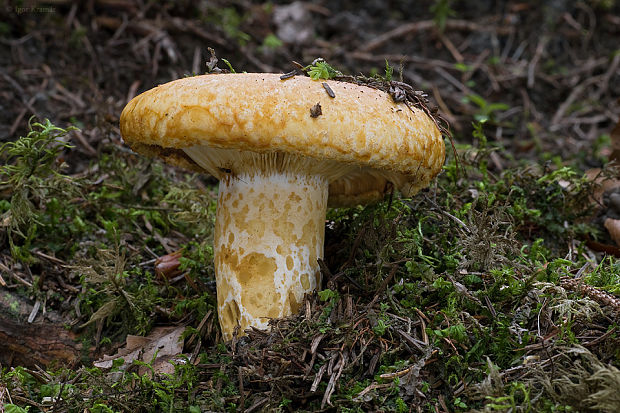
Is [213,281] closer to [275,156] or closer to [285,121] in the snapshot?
[275,156]

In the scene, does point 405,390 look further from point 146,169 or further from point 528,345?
point 146,169

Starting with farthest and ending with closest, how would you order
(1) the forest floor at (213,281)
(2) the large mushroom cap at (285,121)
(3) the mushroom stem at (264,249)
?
1. (3) the mushroom stem at (264,249)
2. (1) the forest floor at (213,281)
3. (2) the large mushroom cap at (285,121)

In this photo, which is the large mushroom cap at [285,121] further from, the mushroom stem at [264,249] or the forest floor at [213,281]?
the forest floor at [213,281]

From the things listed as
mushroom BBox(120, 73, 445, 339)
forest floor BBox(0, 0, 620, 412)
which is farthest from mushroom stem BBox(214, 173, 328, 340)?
forest floor BBox(0, 0, 620, 412)

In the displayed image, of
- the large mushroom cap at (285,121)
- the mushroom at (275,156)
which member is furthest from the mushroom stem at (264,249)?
the large mushroom cap at (285,121)

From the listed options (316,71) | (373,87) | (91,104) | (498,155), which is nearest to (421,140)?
(373,87)

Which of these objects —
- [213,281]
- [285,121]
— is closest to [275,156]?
[285,121]
